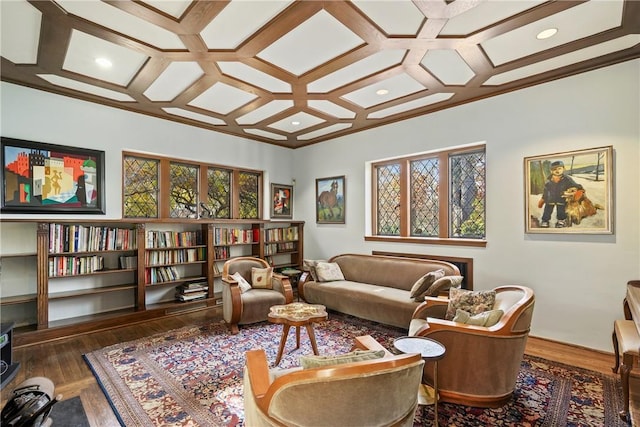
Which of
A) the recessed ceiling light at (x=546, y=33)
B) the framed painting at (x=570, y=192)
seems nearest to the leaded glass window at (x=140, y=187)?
the recessed ceiling light at (x=546, y=33)

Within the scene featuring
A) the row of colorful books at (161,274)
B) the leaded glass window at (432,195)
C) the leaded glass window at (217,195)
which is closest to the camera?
the leaded glass window at (432,195)

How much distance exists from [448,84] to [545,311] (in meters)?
2.85

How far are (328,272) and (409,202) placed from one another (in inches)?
67.7

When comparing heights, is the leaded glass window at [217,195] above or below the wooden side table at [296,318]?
above

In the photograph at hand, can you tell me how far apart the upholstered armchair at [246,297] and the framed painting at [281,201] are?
1906 mm

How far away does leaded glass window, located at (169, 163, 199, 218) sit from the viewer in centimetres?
490

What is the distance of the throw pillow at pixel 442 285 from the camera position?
10.8 feet

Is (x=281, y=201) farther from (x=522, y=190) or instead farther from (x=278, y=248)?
(x=522, y=190)

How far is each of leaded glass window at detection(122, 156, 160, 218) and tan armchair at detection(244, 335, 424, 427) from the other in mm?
4175

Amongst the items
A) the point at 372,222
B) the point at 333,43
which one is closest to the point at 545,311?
the point at 372,222

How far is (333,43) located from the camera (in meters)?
2.72

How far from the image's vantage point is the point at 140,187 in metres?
4.59

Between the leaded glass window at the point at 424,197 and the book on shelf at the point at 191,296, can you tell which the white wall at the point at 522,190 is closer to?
the leaded glass window at the point at 424,197

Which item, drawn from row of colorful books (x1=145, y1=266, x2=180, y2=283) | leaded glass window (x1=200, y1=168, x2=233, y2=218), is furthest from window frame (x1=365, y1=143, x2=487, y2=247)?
row of colorful books (x1=145, y1=266, x2=180, y2=283)
